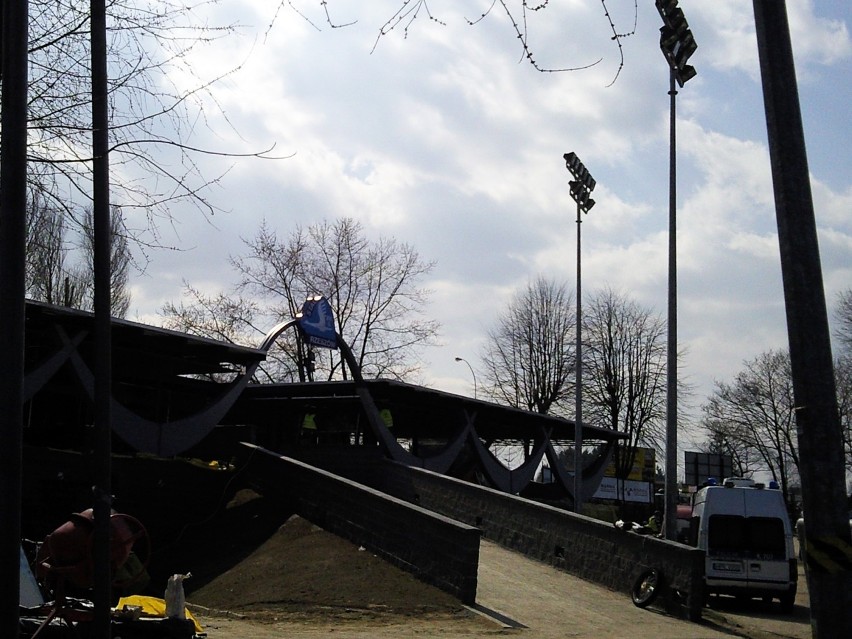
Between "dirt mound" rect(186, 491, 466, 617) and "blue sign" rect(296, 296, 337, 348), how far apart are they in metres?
9.90

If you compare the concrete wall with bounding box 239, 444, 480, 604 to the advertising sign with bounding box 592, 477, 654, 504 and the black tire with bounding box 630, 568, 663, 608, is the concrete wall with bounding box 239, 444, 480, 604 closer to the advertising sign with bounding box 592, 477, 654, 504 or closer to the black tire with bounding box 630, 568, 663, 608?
the black tire with bounding box 630, 568, 663, 608

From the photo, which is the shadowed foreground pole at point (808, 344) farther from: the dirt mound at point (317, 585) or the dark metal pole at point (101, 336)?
→ the dirt mound at point (317, 585)

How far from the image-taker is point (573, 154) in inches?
1345

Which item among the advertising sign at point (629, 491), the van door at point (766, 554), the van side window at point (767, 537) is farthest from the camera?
the advertising sign at point (629, 491)

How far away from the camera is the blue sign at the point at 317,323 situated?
30.1 m

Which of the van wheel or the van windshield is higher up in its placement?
the van windshield

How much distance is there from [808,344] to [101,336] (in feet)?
19.1

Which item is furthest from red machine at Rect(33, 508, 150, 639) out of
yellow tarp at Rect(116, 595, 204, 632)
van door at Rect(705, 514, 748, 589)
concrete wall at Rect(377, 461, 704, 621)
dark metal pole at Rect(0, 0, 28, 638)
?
van door at Rect(705, 514, 748, 589)

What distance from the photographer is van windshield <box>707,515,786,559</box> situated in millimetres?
21297

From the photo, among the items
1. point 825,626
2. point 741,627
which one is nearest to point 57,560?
point 825,626

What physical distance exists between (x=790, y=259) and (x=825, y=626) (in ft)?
10.1

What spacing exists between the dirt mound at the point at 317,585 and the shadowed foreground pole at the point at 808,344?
26.5ft

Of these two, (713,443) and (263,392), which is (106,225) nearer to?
(263,392)

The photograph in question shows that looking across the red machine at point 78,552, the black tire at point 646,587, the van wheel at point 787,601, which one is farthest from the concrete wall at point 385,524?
the red machine at point 78,552
